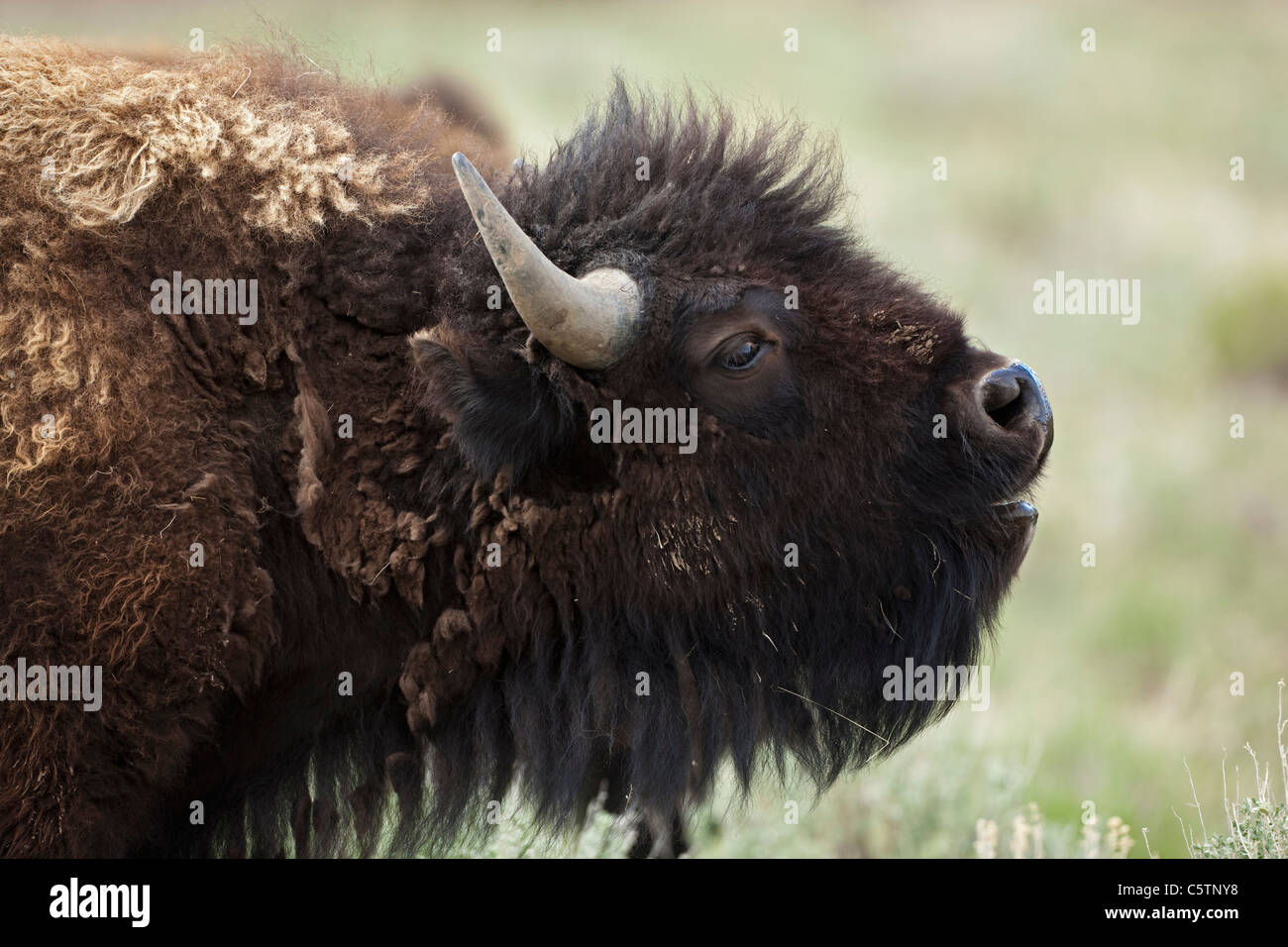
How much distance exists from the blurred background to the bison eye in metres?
1.19

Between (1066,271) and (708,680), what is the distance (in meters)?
14.4

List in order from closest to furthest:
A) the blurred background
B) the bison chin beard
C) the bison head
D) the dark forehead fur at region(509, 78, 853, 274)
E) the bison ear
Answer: the bison ear < the bison head < the dark forehead fur at region(509, 78, 853, 274) < the bison chin beard < the blurred background

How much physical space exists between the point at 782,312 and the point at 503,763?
169 centimetres

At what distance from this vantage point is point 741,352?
4.11m

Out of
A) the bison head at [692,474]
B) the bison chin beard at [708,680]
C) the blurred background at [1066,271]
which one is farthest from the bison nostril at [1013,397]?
the blurred background at [1066,271]

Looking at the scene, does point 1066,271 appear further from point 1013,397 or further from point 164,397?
point 164,397

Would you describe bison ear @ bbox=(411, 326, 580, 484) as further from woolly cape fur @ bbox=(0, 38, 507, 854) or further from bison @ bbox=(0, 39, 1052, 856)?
woolly cape fur @ bbox=(0, 38, 507, 854)

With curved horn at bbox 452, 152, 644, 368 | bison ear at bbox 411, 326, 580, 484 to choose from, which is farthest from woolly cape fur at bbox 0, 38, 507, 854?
curved horn at bbox 452, 152, 644, 368

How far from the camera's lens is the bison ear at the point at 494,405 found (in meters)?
3.94

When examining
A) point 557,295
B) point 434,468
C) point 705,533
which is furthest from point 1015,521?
point 434,468

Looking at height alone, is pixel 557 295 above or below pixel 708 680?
above

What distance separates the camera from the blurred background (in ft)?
22.3

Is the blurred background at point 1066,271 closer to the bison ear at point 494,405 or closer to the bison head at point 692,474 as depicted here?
the bison head at point 692,474
